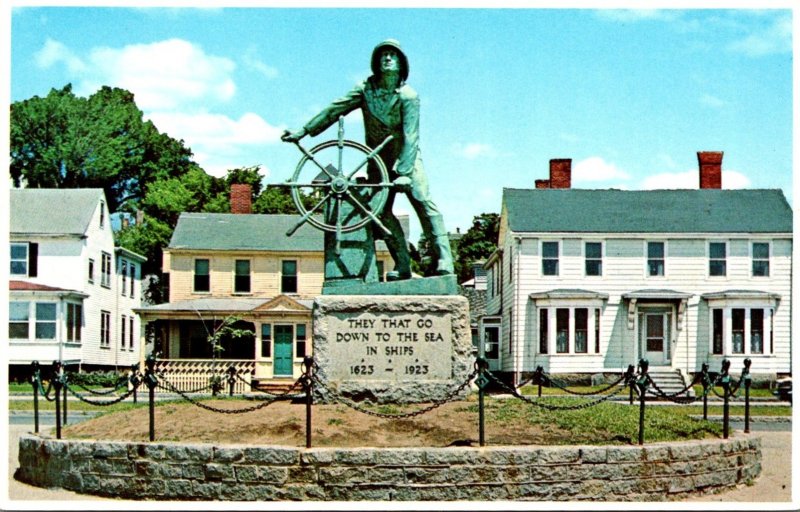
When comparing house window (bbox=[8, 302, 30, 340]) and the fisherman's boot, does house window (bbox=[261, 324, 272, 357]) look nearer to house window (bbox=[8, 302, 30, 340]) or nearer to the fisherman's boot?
house window (bbox=[8, 302, 30, 340])

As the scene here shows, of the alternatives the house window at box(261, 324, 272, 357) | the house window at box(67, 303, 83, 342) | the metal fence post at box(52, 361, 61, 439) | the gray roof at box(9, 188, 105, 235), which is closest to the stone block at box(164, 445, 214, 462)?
the metal fence post at box(52, 361, 61, 439)

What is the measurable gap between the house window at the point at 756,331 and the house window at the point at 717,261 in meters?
1.67

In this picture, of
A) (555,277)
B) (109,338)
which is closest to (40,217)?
(109,338)

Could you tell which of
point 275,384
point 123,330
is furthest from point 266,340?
point 123,330

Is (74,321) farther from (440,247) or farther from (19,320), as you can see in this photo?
(440,247)

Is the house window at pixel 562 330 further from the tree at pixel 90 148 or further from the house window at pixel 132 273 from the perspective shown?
the tree at pixel 90 148

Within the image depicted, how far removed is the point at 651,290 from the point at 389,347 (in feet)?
78.4

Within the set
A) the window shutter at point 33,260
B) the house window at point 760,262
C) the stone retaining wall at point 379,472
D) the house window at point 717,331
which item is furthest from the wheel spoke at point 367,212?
the window shutter at point 33,260

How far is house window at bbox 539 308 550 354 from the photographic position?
1400 inches

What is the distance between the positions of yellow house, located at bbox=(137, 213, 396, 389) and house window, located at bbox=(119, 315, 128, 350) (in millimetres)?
4270

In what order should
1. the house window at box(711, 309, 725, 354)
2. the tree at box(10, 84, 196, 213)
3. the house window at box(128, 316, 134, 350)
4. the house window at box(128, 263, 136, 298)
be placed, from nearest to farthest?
the house window at box(711, 309, 725, 354)
the house window at box(128, 263, 136, 298)
the house window at box(128, 316, 134, 350)
the tree at box(10, 84, 196, 213)

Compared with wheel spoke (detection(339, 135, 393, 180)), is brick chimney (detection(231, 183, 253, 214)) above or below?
above

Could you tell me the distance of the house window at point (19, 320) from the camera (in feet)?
122

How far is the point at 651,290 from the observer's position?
35.7 m
